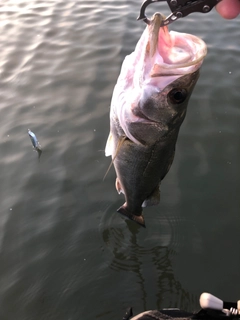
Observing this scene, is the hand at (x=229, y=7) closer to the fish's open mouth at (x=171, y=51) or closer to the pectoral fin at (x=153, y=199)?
the fish's open mouth at (x=171, y=51)

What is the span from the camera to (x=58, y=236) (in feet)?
12.9

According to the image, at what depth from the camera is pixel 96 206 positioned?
4215 mm

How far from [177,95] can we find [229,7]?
2.09 feet

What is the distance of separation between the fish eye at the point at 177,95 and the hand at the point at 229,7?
557mm

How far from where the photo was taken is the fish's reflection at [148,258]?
3.44 m

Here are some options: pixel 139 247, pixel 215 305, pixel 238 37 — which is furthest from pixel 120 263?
pixel 238 37

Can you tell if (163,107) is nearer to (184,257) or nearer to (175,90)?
(175,90)

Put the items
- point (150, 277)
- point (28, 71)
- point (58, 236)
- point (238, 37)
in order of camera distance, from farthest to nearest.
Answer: point (238, 37), point (28, 71), point (58, 236), point (150, 277)

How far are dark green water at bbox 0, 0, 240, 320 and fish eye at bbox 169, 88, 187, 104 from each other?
6.73 ft

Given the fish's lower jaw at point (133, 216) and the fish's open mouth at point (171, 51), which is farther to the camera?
the fish's lower jaw at point (133, 216)

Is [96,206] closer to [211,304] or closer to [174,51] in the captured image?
[211,304]

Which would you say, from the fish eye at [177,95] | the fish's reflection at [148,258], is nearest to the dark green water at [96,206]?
the fish's reflection at [148,258]

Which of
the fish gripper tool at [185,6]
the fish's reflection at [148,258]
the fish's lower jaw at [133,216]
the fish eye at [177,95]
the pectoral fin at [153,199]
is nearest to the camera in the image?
the fish gripper tool at [185,6]

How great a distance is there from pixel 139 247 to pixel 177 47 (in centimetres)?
235
